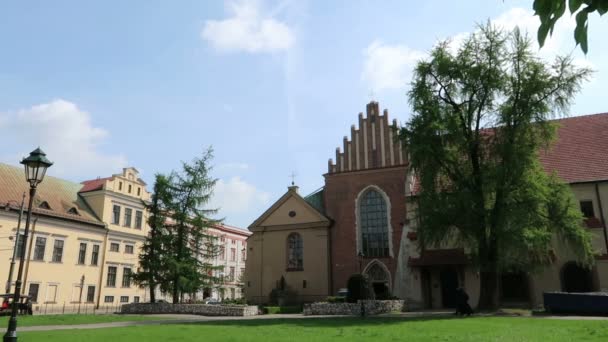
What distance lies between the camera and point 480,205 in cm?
2198

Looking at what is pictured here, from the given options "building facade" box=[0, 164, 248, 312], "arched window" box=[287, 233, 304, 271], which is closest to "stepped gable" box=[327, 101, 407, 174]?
"arched window" box=[287, 233, 304, 271]

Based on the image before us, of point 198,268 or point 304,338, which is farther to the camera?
point 198,268

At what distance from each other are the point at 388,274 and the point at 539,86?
1798 centimetres

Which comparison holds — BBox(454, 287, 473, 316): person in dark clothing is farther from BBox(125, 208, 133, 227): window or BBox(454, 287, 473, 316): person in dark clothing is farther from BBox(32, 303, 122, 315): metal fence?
BBox(125, 208, 133, 227): window

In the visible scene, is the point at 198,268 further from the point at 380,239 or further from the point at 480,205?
the point at 480,205

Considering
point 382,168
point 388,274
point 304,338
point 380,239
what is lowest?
point 304,338

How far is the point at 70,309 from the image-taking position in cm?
3888

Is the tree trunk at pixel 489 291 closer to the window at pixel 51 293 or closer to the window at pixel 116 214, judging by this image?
the window at pixel 51 293

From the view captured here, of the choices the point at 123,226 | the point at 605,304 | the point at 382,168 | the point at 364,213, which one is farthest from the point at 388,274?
the point at 123,226

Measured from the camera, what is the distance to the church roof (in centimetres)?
3706

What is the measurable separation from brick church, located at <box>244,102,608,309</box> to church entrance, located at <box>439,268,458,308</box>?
0.06 metres

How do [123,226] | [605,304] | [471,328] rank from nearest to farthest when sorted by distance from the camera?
[471,328] → [605,304] → [123,226]

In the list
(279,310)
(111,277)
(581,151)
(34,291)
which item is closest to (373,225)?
(279,310)

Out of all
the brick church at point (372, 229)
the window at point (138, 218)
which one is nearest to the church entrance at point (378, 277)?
the brick church at point (372, 229)
